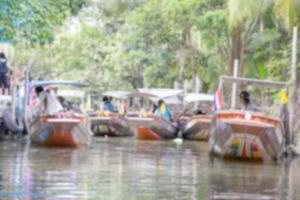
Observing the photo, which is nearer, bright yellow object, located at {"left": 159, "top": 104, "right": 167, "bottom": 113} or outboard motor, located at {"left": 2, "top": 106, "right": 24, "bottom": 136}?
outboard motor, located at {"left": 2, "top": 106, "right": 24, "bottom": 136}

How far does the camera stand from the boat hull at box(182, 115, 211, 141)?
112 feet

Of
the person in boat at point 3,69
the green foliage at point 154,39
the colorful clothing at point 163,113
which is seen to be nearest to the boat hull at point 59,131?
the green foliage at point 154,39

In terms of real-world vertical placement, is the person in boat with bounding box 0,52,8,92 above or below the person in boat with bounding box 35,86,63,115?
above

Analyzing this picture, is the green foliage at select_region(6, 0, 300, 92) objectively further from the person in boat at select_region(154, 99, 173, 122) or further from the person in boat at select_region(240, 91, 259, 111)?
the person in boat at select_region(240, 91, 259, 111)

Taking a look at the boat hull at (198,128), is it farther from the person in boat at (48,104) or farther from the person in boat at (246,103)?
the person in boat at (246,103)

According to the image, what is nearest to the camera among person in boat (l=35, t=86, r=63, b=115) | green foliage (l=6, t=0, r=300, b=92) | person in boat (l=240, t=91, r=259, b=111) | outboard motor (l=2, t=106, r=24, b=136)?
person in boat (l=240, t=91, r=259, b=111)

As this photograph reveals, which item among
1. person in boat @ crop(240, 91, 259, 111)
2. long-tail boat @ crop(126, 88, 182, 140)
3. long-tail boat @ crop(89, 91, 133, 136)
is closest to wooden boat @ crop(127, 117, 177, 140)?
long-tail boat @ crop(126, 88, 182, 140)

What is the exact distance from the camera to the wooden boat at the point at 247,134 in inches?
792

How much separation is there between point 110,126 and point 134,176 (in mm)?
20365

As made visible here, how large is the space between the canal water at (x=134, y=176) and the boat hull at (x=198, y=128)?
1105cm

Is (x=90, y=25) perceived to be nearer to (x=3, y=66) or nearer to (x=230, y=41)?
(x=230, y=41)

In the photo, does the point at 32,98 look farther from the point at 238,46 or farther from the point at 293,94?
the point at 293,94

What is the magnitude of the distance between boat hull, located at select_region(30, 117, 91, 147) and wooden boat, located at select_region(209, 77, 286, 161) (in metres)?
4.36

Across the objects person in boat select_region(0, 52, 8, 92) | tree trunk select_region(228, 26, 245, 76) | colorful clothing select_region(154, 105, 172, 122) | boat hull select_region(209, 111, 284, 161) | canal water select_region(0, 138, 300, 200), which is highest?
tree trunk select_region(228, 26, 245, 76)
